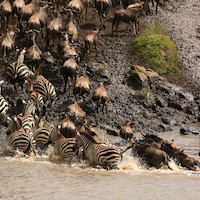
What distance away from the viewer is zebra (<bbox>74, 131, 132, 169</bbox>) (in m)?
6.83

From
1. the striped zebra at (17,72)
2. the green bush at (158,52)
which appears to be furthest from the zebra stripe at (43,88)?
the green bush at (158,52)

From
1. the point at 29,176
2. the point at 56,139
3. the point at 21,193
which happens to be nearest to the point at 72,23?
the point at 56,139

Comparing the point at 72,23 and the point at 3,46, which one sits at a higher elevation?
the point at 72,23

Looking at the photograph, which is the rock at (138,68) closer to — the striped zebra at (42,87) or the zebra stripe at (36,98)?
the striped zebra at (42,87)

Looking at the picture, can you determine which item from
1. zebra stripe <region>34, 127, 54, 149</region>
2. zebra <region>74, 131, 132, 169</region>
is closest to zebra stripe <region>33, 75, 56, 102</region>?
zebra stripe <region>34, 127, 54, 149</region>

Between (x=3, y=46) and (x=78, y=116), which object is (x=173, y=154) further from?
(x=3, y=46)

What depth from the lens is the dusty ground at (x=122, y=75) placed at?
11.4m

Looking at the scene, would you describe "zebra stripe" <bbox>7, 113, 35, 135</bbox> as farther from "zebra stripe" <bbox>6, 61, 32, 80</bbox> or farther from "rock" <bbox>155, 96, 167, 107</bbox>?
"rock" <bbox>155, 96, 167, 107</bbox>

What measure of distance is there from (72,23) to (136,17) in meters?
3.22

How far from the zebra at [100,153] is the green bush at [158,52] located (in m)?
7.80

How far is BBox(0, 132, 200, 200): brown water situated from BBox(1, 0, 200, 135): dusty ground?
3.67 m

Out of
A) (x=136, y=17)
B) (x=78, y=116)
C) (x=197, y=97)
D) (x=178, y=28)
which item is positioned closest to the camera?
(x=78, y=116)

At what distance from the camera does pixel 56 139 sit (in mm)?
7816

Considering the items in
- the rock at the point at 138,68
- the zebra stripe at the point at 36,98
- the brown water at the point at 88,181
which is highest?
the rock at the point at 138,68
